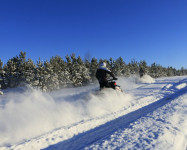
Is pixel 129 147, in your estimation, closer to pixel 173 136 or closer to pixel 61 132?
pixel 173 136

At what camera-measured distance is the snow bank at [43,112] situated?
4.36 meters

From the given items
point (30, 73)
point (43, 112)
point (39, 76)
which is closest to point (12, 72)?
point (30, 73)

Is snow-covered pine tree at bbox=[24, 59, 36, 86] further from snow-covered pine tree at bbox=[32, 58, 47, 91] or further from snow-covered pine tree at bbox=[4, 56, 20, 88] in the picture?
snow-covered pine tree at bbox=[4, 56, 20, 88]

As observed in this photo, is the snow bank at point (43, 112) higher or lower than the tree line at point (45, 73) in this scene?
lower

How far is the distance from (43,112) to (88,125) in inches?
74.6

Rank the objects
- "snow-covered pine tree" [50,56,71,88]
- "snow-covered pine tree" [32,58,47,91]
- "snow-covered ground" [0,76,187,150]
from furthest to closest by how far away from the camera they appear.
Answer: "snow-covered pine tree" [50,56,71,88], "snow-covered pine tree" [32,58,47,91], "snow-covered ground" [0,76,187,150]

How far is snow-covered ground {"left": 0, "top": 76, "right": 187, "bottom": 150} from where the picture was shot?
3018mm

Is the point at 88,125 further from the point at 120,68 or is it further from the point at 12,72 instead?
the point at 120,68

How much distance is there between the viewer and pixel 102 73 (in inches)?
313

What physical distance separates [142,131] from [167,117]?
1.21m

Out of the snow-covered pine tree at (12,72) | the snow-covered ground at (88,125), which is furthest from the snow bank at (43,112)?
the snow-covered pine tree at (12,72)

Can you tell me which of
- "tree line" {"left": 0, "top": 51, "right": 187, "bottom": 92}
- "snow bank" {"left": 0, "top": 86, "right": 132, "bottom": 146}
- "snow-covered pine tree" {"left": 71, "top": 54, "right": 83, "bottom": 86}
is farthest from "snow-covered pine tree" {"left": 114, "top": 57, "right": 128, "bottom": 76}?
"snow bank" {"left": 0, "top": 86, "right": 132, "bottom": 146}

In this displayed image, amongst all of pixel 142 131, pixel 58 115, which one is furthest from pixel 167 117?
pixel 58 115

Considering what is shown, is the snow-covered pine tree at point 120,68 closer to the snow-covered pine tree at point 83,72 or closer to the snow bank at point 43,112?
the snow-covered pine tree at point 83,72
